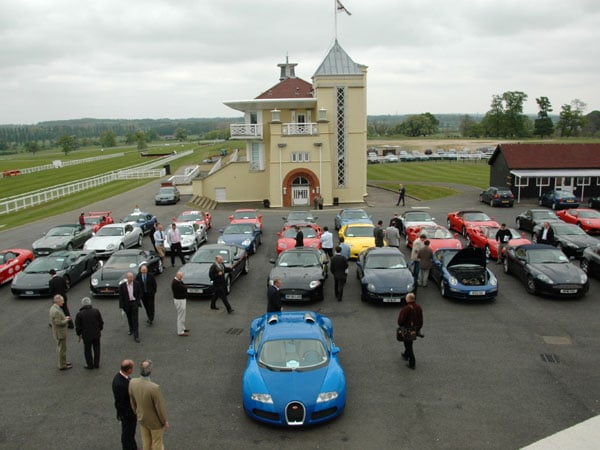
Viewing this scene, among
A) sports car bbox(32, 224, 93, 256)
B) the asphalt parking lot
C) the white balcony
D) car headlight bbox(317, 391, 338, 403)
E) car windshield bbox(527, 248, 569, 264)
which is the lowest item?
the asphalt parking lot

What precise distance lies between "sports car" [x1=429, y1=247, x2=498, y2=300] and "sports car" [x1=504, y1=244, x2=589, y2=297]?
1.26 m

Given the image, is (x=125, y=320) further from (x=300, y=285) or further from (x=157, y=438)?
(x=157, y=438)

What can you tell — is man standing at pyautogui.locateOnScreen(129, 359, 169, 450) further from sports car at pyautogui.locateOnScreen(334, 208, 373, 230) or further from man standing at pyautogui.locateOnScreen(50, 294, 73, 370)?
sports car at pyautogui.locateOnScreen(334, 208, 373, 230)

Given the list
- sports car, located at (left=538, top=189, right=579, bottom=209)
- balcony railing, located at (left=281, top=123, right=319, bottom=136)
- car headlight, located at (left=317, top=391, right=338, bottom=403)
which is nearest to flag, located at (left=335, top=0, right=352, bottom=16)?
balcony railing, located at (left=281, top=123, right=319, bottom=136)

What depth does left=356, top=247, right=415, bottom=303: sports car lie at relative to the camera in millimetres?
15039

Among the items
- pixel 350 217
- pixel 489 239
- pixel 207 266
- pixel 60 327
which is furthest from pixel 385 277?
pixel 350 217

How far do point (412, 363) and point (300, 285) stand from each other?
5163mm

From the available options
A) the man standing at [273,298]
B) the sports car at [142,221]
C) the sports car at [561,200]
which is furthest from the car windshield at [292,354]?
the sports car at [561,200]

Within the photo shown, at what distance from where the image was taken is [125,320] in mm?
14562

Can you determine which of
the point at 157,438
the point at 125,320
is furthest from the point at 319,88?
the point at 157,438

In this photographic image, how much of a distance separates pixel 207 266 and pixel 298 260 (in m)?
2.93

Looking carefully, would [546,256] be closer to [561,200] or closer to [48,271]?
[48,271]

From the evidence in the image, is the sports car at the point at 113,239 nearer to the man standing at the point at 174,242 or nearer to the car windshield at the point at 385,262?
the man standing at the point at 174,242

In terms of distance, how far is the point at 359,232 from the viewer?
22484mm
